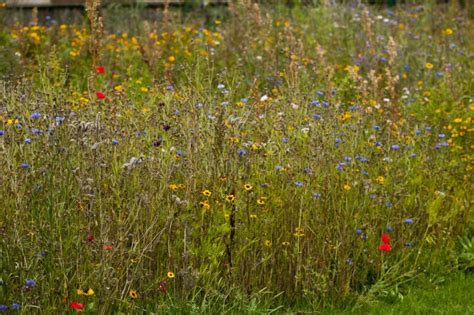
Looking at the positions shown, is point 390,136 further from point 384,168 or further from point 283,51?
point 283,51

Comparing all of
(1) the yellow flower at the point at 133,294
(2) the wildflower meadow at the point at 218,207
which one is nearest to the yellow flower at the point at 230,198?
(2) the wildflower meadow at the point at 218,207

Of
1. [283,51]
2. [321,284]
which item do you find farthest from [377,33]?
[321,284]

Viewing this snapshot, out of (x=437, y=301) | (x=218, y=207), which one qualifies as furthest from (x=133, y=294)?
(x=437, y=301)

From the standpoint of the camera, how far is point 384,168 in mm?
6160

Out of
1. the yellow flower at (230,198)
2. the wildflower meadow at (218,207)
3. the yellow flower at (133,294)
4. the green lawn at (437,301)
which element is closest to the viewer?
the yellow flower at (133,294)

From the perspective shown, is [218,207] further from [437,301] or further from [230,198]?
[437,301]

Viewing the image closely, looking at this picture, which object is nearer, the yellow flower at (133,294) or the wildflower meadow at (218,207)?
the yellow flower at (133,294)

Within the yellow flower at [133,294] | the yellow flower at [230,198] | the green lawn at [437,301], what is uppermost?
the yellow flower at [230,198]

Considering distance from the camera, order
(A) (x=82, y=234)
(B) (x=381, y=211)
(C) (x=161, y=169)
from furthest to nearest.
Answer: (B) (x=381, y=211), (C) (x=161, y=169), (A) (x=82, y=234)

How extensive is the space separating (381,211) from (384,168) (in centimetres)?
34

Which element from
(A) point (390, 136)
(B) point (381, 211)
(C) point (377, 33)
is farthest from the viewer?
(C) point (377, 33)

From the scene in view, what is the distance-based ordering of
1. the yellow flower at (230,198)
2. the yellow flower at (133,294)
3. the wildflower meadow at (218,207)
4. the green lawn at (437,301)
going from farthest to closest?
the green lawn at (437,301) < the yellow flower at (230,198) < the wildflower meadow at (218,207) < the yellow flower at (133,294)

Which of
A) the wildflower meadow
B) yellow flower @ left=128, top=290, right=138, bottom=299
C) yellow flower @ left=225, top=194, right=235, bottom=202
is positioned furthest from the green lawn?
yellow flower @ left=128, top=290, right=138, bottom=299

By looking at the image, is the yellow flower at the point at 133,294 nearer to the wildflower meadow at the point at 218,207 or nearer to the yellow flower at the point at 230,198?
the wildflower meadow at the point at 218,207
